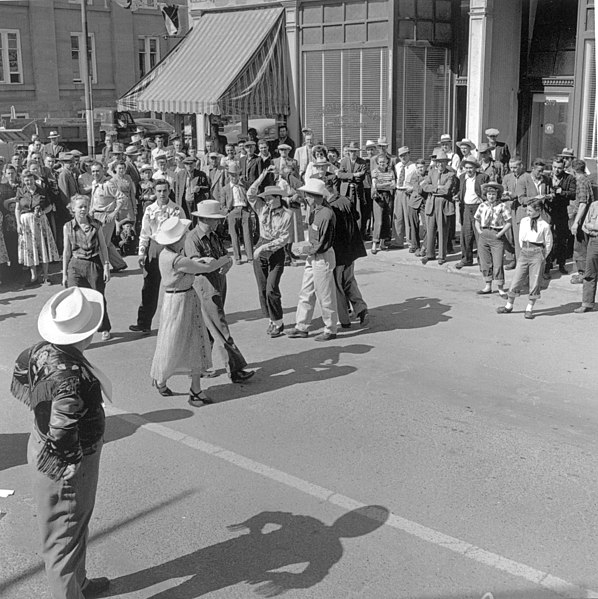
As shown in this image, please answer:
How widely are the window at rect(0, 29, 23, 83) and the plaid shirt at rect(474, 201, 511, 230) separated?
109ft

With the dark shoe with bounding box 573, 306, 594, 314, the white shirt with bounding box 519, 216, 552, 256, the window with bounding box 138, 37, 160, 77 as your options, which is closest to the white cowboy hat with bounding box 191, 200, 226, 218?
the white shirt with bounding box 519, 216, 552, 256

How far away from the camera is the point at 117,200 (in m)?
14.7

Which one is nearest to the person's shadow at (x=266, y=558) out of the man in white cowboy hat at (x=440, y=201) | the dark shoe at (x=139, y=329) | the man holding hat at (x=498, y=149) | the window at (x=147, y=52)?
the dark shoe at (x=139, y=329)

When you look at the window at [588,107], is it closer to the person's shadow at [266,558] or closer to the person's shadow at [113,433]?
the person's shadow at [113,433]

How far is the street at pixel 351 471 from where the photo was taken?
17.8 feet

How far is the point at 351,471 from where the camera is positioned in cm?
691

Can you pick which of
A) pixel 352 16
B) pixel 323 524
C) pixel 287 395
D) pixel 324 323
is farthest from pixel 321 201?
pixel 352 16

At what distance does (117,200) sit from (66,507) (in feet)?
34.2

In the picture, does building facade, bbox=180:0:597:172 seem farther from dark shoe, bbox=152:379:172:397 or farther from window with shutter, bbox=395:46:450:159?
dark shoe, bbox=152:379:172:397

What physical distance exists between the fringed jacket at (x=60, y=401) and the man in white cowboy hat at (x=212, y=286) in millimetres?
3975

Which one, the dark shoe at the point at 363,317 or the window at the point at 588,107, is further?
the window at the point at 588,107

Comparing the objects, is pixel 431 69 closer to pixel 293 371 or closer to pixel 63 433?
pixel 293 371

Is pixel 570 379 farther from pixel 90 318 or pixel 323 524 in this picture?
pixel 90 318

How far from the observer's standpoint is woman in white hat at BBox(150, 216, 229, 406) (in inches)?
324
